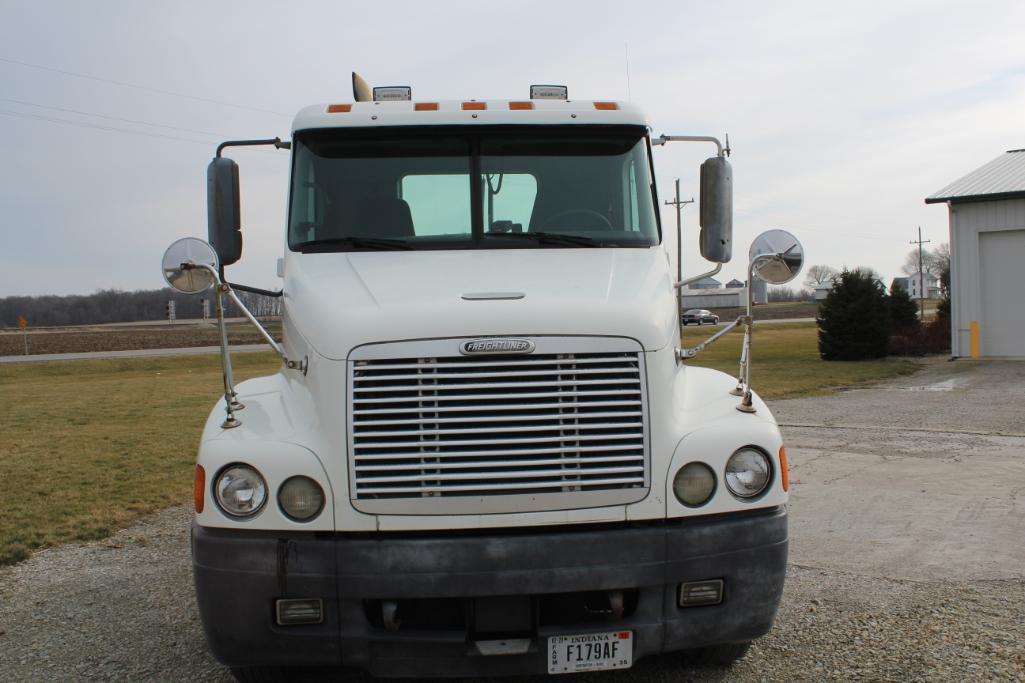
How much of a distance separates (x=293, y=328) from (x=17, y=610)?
2717 millimetres

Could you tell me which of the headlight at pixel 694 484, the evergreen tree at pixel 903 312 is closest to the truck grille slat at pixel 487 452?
Answer: the headlight at pixel 694 484

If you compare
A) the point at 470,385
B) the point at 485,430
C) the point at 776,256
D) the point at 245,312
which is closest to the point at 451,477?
the point at 485,430

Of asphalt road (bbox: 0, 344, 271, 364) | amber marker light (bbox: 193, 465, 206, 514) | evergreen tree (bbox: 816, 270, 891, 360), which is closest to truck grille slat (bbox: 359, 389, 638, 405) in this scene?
amber marker light (bbox: 193, 465, 206, 514)

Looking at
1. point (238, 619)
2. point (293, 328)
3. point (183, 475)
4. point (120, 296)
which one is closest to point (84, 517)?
point (183, 475)

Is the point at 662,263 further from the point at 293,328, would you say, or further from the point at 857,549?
the point at 857,549

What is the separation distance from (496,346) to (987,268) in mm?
24125

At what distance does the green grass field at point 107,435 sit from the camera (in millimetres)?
7992

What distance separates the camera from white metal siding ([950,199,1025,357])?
23.9 m

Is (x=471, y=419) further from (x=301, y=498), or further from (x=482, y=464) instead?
(x=301, y=498)

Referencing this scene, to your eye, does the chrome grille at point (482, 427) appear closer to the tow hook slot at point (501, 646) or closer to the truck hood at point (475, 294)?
the truck hood at point (475, 294)

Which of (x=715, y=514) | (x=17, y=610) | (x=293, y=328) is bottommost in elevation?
(x=17, y=610)

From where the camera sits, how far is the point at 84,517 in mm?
7844

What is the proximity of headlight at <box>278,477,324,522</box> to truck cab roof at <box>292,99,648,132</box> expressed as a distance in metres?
2.17

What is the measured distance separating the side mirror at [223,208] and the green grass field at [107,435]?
10.4 feet
